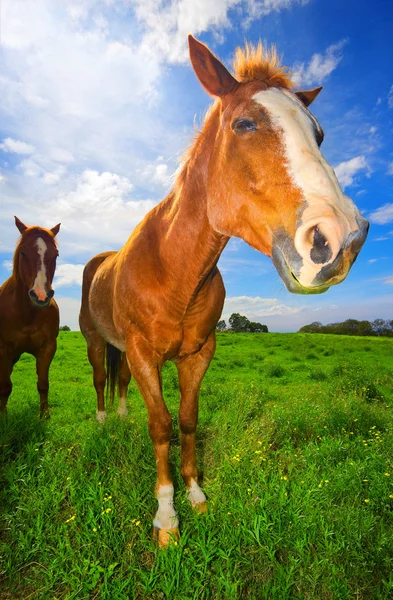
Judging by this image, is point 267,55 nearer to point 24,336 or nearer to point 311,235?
point 311,235

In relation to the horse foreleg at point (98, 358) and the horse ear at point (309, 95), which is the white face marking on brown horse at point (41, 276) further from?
the horse ear at point (309, 95)

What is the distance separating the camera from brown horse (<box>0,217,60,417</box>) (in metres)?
5.46

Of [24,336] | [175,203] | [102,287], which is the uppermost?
[175,203]

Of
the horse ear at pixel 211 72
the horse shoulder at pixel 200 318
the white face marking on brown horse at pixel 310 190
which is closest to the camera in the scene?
the white face marking on brown horse at pixel 310 190

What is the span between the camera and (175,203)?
9.26ft

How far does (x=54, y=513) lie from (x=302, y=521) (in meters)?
2.03

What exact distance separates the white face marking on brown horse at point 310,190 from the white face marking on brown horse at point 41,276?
178 inches

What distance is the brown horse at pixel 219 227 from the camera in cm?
157

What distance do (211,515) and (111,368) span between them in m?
3.76

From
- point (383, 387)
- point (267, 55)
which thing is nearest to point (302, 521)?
point (267, 55)

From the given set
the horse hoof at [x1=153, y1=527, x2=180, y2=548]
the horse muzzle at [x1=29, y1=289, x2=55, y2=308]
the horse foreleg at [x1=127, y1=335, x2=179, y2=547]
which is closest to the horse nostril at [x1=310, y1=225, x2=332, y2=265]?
the horse foreleg at [x1=127, y1=335, x2=179, y2=547]

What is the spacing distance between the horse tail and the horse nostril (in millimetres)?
5015

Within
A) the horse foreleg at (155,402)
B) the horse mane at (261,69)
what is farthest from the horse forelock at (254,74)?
the horse foreleg at (155,402)

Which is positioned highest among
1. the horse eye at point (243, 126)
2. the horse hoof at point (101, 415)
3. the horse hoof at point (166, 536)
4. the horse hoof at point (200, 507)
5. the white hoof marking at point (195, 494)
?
the horse eye at point (243, 126)
